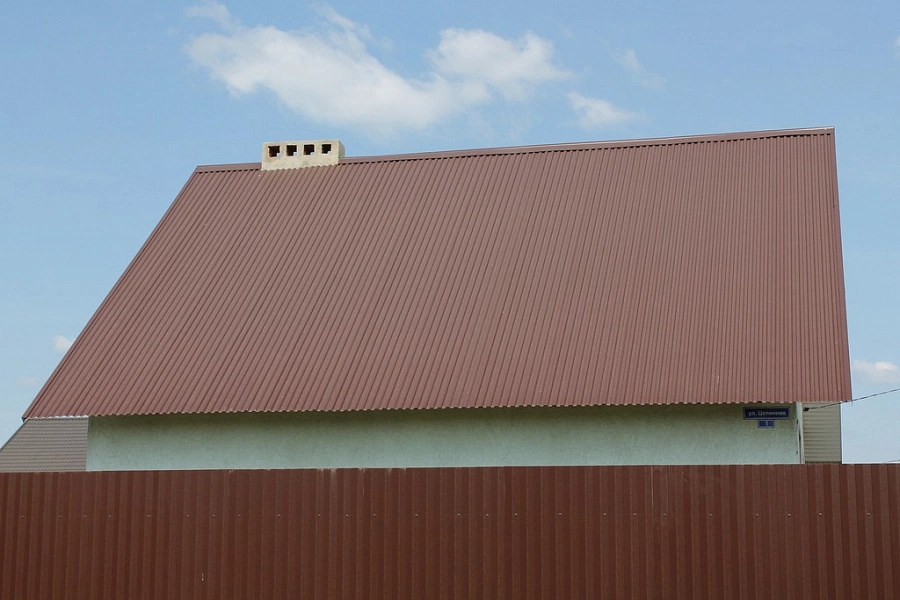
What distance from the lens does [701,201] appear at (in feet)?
71.7

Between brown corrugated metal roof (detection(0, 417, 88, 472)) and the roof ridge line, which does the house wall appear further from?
brown corrugated metal roof (detection(0, 417, 88, 472))

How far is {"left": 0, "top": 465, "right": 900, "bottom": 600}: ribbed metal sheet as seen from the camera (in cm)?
1167

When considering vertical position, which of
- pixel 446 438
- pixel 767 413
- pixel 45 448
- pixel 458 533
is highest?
pixel 45 448

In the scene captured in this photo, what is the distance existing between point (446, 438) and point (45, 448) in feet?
108

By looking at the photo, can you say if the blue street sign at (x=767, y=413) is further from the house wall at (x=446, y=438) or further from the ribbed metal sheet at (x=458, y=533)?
the ribbed metal sheet at (x=458, y=533)

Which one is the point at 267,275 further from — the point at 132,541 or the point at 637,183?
the point at 132,541

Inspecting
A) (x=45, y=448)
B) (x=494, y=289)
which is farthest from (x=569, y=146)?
(x=45, y=448)

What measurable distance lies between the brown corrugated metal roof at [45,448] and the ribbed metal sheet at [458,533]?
32163mm

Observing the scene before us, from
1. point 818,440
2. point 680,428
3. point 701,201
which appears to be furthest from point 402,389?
point 818,440

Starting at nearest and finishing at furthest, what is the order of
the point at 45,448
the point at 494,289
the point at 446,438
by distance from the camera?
the point at 446,438
the point at 494,289
the point at 45,448

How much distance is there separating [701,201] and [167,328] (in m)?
10.1

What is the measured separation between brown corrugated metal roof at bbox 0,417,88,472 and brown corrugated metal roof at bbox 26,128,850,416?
23942mm

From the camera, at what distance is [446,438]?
61.0 feet

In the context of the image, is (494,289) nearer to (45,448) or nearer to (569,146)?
(569,146)
